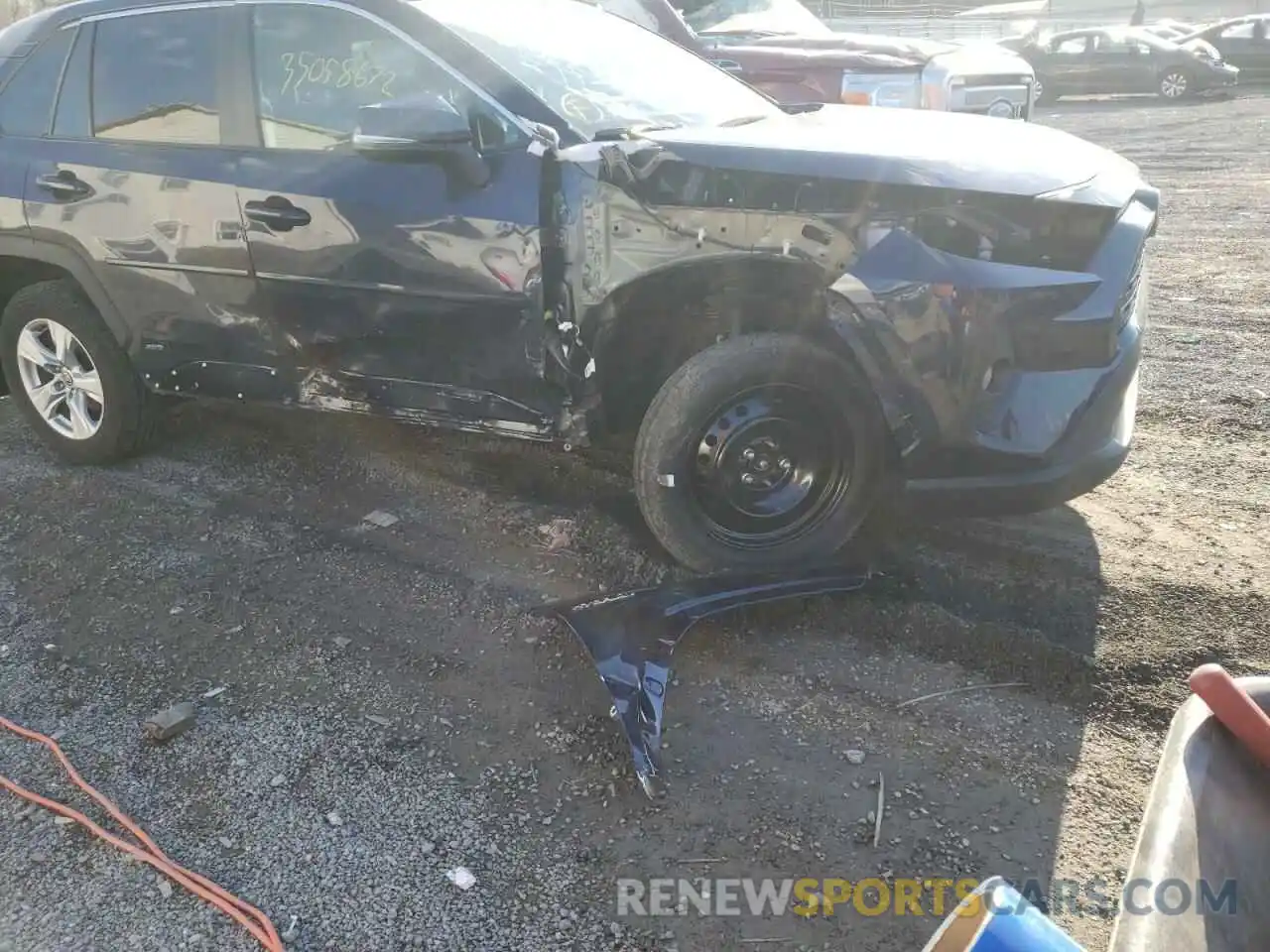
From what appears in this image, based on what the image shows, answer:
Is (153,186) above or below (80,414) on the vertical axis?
above

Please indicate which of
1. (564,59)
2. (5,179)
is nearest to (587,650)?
(564,59)

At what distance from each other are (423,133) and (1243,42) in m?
20.6

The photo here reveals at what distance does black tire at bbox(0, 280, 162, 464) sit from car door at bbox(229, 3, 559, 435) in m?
1.00

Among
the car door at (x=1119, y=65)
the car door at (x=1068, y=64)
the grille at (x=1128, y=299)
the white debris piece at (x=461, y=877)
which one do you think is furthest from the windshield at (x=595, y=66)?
the car door at (x=1068, y=64)

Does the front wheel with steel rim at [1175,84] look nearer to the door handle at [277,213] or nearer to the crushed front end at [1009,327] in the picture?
the crushed front end at [1009,327]

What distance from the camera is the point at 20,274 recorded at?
4367 mm

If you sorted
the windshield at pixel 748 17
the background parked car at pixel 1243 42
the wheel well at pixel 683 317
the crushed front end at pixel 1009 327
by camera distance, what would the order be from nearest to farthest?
the crushed front end at pixel 1009 327 → the wheel well at pixel 683 317 → the windshield at pixel 748 17 → the background parked car at pixel 1243 42

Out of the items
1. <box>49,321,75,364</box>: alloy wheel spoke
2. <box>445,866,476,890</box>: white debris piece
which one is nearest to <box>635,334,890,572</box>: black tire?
<box>445,866,476,890</box>: white debris piece

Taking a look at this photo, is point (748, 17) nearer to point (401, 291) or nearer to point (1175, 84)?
point (401, 291)

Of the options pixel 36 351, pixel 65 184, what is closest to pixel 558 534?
pixel 65 184

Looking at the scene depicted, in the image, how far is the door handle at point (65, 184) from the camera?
3941mm

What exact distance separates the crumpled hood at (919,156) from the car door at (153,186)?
67.8 inches

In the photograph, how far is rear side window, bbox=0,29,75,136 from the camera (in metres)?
4.12

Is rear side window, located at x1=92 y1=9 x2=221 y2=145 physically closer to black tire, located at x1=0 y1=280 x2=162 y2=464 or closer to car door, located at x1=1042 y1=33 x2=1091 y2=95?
black tire, located at x1=0 y1=280 x2=162 y2=464
